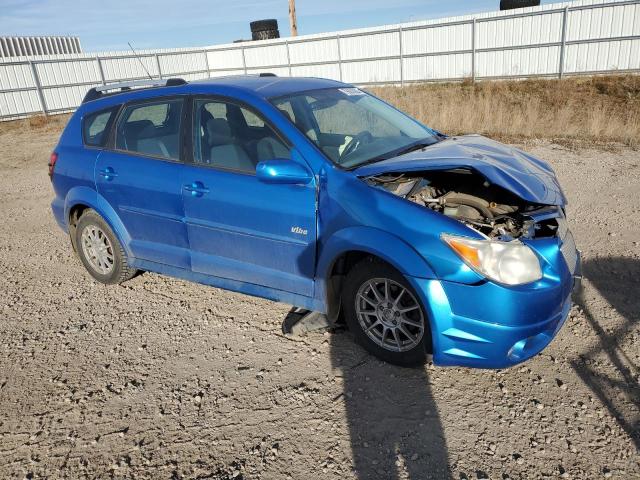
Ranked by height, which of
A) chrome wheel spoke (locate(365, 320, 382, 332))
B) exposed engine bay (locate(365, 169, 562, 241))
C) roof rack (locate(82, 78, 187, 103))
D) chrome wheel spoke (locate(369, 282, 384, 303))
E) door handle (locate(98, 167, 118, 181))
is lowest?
chrome wheel spoke (locate(365, 320, 382, 332))

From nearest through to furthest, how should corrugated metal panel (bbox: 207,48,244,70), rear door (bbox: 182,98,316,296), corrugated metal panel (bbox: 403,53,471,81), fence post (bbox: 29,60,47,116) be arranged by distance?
1. rear door (bbox: 182,98,316,296)
2. corrugated metal panel (bbox: 403,53,471,81)
3. fence post (bbox: 29,60,47,116)
4. corrugated metal panel (bbox: 207,48,244,70)

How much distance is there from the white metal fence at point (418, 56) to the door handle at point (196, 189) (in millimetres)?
18537

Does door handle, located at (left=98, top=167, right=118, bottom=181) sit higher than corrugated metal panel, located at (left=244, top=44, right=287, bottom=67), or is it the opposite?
door handle, located at (left=98, top=167, right=118, bottom=181)

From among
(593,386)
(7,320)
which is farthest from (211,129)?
(593,386)

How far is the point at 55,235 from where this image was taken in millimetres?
6473

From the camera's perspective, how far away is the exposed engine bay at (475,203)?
3.05m

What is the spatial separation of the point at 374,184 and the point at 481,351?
119cm

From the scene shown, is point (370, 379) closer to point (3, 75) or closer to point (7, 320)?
point (7, 320)

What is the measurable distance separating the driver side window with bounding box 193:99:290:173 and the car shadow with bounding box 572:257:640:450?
2402mm

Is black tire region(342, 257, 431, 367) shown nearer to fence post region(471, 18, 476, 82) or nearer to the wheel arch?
the wheel arch

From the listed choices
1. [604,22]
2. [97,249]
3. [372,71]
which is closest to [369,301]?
[97,249]

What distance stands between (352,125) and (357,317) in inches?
61.9

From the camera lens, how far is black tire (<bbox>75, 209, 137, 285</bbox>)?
180 inches

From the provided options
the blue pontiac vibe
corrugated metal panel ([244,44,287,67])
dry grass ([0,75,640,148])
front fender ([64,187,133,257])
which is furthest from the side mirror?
corrugated metal panel ([244,44,287,67])
